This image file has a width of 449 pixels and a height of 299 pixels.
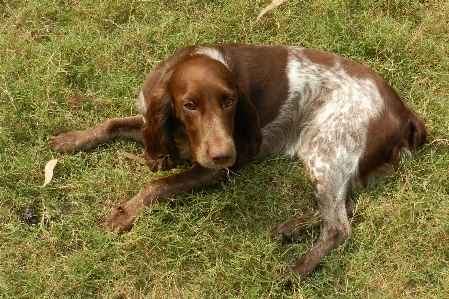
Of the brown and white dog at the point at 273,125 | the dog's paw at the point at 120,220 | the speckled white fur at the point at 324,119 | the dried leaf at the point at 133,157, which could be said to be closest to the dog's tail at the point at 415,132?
the brown and white dog at the point at 273,125

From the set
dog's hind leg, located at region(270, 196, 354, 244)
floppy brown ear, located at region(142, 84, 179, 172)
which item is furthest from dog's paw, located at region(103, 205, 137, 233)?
dog's hind leg, located at region(270, 196, 354, 244)

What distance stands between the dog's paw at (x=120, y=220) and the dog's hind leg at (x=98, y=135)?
0.73m

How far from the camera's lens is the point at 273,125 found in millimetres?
5199

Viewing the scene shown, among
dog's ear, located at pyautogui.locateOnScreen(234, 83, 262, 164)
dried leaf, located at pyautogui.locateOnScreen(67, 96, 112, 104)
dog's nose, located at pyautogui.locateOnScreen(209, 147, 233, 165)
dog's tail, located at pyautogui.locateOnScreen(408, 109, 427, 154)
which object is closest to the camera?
dog's nose, located at pyautogui.locateOnScreen(209, 147, 233, 165)

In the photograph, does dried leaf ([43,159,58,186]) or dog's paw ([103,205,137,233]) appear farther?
dried leaf ([43,159,58,186])

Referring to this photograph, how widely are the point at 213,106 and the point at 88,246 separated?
56.4 inches

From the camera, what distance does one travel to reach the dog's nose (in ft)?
14.0

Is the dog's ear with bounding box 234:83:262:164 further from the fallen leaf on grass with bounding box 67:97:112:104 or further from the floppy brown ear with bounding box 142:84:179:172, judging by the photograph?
the fallen leaf on grass with bounding box 67:97:112:104

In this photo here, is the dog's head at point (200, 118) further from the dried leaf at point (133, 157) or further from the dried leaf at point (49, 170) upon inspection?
the dried leaf at point (49, 170)

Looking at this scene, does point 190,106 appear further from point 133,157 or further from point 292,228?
point 292,228

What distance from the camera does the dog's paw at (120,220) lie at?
15.5 ft

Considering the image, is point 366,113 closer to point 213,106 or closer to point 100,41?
point 213,106

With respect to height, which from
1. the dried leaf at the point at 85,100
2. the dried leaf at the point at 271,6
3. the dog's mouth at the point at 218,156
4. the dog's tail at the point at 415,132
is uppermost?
the dried leaf at the point at 271,6

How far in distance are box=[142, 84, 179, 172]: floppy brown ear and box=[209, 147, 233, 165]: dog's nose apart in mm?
514
